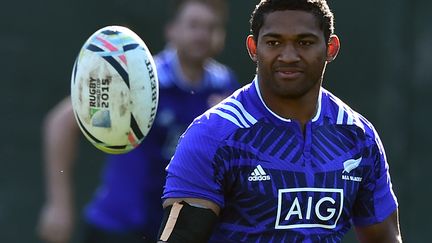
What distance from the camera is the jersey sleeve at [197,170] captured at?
4.16 meters

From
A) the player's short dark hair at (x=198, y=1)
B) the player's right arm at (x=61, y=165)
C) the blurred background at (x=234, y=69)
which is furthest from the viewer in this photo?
the blurred background at (x=234, y=69)

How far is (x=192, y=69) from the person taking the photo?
6.98 meters

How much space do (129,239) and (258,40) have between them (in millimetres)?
2594

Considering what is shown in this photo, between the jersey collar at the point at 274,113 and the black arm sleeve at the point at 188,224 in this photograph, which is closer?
the black arm sleeve at the point at 188,224

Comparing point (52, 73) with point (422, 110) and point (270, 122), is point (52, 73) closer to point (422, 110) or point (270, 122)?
→ point (422, 110)

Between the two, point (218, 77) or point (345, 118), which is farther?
point (218, 77)

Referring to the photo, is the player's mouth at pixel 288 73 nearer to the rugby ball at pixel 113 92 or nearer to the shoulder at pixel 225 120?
the shoulder at pixel 225 120

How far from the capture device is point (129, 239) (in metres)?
6.64

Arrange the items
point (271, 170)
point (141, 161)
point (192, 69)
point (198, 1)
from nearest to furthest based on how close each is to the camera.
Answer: point (271, 170) < point (141, 161) < point (192, 69) < point (198, 1)

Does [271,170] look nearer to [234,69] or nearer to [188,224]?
[188,224]

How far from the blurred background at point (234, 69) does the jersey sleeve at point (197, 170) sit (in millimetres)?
4035

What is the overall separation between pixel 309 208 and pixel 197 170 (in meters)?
0.48

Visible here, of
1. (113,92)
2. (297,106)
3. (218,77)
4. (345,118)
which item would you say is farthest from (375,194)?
(218,77)

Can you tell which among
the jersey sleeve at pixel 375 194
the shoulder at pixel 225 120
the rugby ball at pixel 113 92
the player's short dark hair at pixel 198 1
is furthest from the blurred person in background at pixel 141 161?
the shoulder at pixel 225 120
